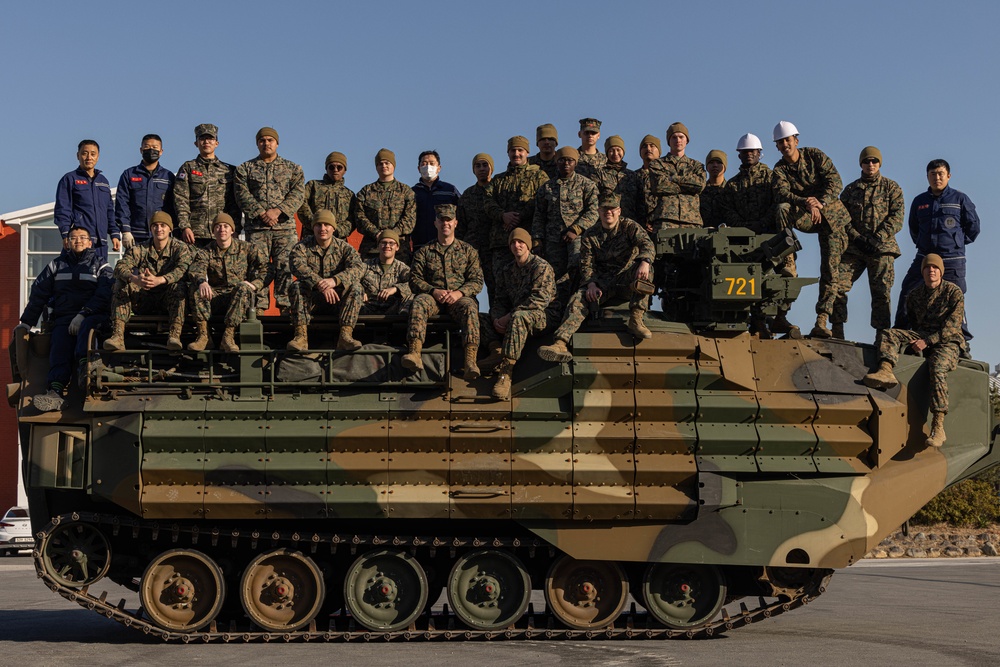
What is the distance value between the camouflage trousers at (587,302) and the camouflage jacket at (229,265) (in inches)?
165

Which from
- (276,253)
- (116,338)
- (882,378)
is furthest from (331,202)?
(882,378)

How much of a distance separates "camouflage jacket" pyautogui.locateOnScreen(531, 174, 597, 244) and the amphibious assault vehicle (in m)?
1.92

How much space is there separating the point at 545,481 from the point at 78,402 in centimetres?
618

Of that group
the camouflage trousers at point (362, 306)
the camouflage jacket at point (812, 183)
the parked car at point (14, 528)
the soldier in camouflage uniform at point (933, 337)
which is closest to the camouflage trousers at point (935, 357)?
the soldier in camouflage uniform at point (933, 337)

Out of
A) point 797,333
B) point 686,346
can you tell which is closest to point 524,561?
point 686,346

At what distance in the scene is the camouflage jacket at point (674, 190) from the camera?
18.8m

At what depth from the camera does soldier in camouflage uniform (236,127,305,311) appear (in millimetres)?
18297

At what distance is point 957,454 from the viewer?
17422 mm

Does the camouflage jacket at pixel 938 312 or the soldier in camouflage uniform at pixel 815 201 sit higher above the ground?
the soldier in camouflage uniform at pixel 815 201

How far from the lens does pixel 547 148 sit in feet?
65.5

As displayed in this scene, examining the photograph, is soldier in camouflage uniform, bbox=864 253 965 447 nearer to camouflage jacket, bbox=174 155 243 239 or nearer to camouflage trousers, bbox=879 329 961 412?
camouflage trousers, bbox=879 329 961 412

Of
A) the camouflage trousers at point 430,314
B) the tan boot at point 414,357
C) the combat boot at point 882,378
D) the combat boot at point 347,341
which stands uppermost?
the camouflage trousers at point 430,314

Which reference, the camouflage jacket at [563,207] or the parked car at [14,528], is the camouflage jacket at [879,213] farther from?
the parked car at [14,528]

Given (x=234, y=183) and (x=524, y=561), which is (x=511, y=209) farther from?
(x=524, y=561)
